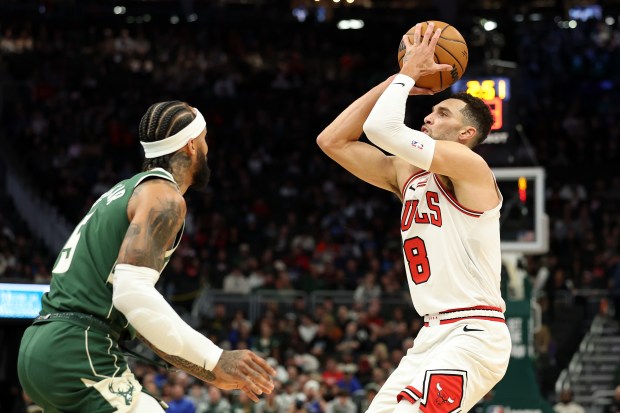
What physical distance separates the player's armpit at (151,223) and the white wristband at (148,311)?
0.18ft

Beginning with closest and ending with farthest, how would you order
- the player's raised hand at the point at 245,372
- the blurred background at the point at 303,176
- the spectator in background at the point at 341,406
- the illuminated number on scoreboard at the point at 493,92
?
the player's raised hand at the point at 245,372, the illuminated number on scoreboard at the point at 493,92, the spectator in background at the point at 341,406, the blurred background at the point at 303,176

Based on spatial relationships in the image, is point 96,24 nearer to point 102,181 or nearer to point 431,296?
point 102,181

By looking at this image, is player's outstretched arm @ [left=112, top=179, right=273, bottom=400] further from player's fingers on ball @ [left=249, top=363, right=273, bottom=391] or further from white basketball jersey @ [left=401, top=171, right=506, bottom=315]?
white basketball jersey @ [left=401, top=171, right=506, bottom=315]

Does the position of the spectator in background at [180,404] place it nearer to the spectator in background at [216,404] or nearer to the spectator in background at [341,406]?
the spectator in background at [216,404]

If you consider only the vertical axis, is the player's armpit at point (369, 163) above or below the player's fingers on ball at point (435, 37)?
below

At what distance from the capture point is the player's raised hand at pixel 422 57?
6352 millimetres

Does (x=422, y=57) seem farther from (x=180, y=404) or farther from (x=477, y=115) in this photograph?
(x=180, y=404)

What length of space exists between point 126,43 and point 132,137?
122 inches

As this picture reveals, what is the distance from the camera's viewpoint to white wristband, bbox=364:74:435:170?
19.7 feet

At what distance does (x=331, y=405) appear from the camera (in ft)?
51.1

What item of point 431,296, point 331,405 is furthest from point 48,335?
point 331,405

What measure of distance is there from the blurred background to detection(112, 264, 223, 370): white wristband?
9429 millimetres

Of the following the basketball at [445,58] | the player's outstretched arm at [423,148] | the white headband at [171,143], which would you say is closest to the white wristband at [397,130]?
the player's outstretched arm at [423,148]

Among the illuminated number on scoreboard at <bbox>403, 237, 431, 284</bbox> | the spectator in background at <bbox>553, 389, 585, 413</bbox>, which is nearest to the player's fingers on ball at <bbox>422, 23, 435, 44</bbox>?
the illuminated number on scoreboard at <bbox>403, 237, 431, 284</bbox>
